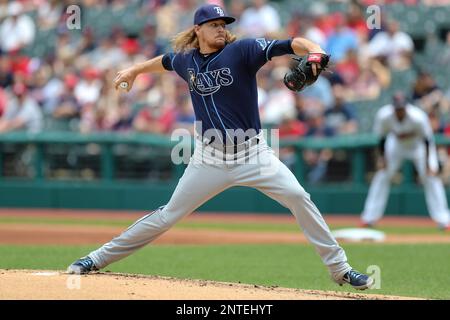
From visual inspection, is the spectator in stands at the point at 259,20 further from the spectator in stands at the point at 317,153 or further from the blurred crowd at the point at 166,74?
the spectator in stands at the point at 317,153

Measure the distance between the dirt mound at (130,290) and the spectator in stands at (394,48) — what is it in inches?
365

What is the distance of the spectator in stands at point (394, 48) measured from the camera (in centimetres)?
1568

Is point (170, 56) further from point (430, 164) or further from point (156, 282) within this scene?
point (430, 164)

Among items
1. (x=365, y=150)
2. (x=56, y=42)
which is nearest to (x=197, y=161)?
(x=365, y=150)

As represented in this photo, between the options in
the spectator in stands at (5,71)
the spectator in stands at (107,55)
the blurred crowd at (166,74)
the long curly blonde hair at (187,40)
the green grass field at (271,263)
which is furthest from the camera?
the spectator in stands at (5,71)

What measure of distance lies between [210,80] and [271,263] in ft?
10.7

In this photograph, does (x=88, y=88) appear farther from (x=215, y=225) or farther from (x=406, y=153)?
(x=406, y=153)

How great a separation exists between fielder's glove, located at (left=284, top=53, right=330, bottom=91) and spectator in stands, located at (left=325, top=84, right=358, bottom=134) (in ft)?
28.9

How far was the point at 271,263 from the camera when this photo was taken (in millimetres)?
9617

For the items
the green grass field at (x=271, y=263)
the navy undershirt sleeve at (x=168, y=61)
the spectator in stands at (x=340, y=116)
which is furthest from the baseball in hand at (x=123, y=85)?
the spectator in stands at (x=340, y=116)

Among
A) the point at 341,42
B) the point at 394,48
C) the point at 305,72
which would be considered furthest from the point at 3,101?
the point at 305,72

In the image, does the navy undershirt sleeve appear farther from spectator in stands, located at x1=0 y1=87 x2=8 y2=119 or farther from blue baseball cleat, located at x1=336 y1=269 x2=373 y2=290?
spectator in stands, located at x1=0 y1=87 x2=8 y2=119

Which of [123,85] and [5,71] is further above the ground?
[5,71]

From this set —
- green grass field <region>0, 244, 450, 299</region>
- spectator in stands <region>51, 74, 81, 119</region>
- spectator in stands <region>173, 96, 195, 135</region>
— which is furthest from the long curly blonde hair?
spectator in stands <region>51, 74, 81, 119</region>
